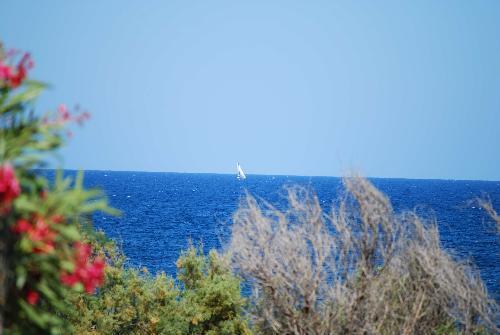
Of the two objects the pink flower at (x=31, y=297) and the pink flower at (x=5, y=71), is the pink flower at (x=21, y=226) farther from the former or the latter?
the pink flower at (x=5, y=71)

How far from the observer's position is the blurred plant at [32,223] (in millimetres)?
4617

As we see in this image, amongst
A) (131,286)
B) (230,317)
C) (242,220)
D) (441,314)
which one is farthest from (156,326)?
(441,314)

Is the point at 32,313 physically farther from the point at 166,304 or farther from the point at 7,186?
the point at 166,304

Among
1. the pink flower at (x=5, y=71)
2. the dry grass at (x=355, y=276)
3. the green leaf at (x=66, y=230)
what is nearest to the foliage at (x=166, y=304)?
the dry grass at (x=355, y=276)

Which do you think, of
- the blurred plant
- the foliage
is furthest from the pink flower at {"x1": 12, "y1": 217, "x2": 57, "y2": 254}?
the foliage

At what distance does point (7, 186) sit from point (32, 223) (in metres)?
0.64

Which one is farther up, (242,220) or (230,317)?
(242,220)

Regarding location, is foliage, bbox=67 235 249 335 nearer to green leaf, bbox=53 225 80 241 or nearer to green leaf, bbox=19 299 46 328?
green leaf, bbox=19 299 46 328

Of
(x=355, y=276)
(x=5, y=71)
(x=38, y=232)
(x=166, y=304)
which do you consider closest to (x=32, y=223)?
(x=38, y=232)

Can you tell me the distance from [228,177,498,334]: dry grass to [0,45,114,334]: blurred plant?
26.5 feet

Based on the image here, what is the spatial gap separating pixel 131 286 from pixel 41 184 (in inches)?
→ 676

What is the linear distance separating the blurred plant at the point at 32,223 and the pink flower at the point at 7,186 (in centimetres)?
2

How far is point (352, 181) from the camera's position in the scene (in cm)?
1430

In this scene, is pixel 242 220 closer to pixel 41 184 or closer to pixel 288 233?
pixel 288 233
